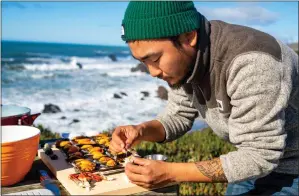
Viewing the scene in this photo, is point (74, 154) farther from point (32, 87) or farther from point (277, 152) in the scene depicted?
point (32, 87)

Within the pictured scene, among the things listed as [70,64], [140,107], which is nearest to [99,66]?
[70,64]

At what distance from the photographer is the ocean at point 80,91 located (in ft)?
36.0

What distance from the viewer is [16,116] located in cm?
181

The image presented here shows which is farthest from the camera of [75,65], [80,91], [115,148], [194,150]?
[75,65]

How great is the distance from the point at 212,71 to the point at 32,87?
15.8 metres

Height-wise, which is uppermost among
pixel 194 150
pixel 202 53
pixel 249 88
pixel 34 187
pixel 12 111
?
pixel 202 53

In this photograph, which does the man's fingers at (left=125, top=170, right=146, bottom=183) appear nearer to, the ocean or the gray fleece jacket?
the gray fleece jacket

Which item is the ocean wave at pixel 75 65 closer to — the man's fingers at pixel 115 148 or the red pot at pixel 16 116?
the red pot at pixel 16 116

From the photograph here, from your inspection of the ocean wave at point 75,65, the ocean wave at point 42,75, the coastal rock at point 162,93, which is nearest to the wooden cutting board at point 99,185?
the coastal rock at point 162,93

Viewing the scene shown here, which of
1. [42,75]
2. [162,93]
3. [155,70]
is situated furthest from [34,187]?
[42,75]

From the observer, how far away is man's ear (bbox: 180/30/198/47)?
152 centimetres

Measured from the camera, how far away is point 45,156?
1719mm

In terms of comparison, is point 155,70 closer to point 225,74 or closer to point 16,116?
point 225,74

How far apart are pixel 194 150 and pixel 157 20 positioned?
9.84 ft
